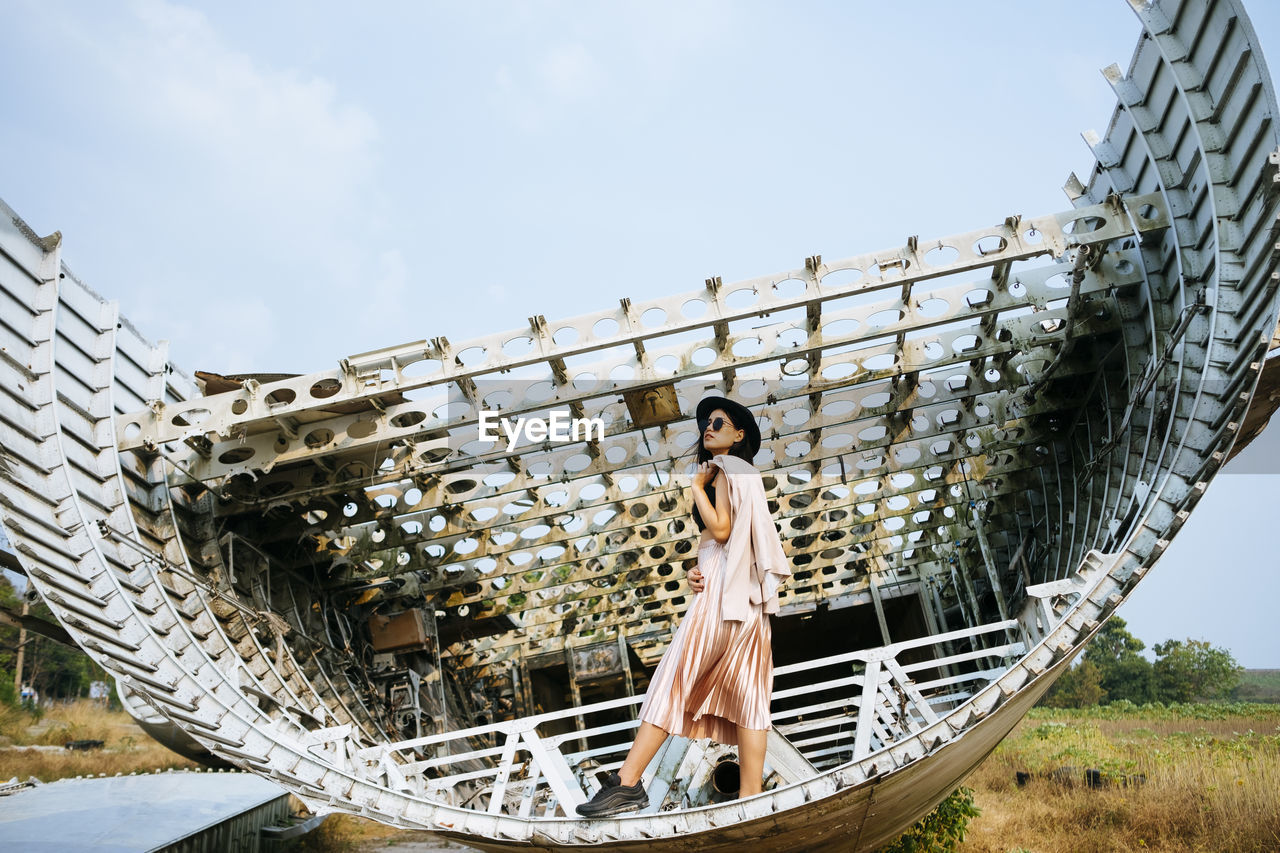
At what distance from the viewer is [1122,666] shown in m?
43.2

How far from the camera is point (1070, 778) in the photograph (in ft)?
53.5

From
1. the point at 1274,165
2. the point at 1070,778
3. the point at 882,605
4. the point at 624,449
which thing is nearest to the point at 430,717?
the point at 624,449

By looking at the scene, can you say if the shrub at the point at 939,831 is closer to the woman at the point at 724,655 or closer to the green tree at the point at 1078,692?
the woman at the point at 724,655

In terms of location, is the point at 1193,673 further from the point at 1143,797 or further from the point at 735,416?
the point at 735,416

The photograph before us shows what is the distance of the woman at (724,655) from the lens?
5.99 meters

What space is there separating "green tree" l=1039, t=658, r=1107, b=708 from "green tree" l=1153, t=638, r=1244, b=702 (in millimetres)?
2372

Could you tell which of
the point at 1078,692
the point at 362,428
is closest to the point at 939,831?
the point at 362,428

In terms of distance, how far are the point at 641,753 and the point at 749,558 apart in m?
1.39

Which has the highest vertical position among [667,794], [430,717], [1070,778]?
[430,717]

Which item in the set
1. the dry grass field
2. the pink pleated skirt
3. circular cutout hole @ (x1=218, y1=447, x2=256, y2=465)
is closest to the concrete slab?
the dry grass field

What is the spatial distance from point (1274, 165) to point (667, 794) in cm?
650

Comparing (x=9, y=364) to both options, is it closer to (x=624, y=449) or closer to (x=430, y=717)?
(x=624, y=449)

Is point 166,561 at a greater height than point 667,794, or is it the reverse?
point 166,561

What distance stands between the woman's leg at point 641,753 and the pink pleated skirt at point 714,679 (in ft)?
0.16
